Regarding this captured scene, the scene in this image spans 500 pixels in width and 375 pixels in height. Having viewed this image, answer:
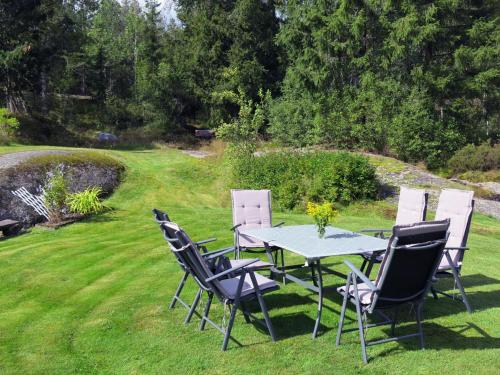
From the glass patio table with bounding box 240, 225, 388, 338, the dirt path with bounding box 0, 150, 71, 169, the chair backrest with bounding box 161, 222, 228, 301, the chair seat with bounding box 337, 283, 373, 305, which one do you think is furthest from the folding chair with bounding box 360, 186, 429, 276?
the dirt path with bounding box 0, 150, 71, 169

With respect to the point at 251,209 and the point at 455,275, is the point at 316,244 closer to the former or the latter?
the point at 455,275

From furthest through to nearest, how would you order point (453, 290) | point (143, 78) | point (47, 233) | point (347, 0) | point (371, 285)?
point (143, 78) → point (347, 0) → point (47, 233) → point (453, 290) → point (371, 285)

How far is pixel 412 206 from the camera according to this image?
6.22m

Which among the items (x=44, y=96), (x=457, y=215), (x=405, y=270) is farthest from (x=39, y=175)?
(x=44, y=96)

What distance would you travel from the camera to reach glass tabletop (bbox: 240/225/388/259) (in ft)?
14.6

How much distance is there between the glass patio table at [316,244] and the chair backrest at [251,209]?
39.0 inches

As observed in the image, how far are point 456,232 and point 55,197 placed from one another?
28.3 ft

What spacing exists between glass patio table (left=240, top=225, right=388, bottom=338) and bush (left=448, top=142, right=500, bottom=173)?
53.4 feet

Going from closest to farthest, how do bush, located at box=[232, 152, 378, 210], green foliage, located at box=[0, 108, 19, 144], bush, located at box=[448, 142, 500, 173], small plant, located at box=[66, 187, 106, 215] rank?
1. small plant, located at box=[66, 187, 106, 215]
2. bush, located at box=[232, 152, 378, 210]
3. bush, located at box=[448, 142, 500, 173]
4. green foliage, located at box=[0, 108, 19, 144]

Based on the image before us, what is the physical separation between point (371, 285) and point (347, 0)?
2272cm

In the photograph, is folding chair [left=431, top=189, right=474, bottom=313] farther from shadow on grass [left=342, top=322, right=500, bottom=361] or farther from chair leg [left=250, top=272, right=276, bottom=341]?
chair leg [left=250, top=272, right=276, bottom=341]

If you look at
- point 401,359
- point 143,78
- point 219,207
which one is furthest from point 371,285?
point 143,78

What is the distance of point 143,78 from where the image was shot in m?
31.2

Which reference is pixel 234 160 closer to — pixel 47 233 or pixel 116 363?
pixel 47 233
